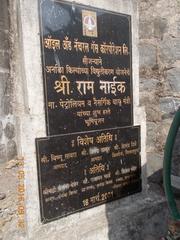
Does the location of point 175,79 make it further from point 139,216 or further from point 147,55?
point 139,216

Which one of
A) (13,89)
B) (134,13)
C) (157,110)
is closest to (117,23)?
(134,13)

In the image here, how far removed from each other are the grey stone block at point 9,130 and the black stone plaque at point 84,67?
25 centimetres

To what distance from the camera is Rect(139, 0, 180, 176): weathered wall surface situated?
2957mm

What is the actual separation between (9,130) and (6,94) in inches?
9.4

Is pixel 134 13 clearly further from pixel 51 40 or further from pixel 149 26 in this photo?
pixel 51 40

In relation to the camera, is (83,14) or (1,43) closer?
(1,43)

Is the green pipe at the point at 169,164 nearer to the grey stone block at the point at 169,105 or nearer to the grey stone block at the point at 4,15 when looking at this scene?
the grey stone block at the point at 169,105

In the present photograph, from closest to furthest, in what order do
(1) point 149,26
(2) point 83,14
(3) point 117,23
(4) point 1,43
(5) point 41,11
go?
(4) point 1,43, (5) point 41,11, (2) point 83,14, (3) point 117,23, (1) point 149,26

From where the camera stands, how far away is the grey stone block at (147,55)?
3.05m

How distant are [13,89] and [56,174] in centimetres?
67

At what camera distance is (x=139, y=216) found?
2.82 meters

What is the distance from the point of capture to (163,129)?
305cm

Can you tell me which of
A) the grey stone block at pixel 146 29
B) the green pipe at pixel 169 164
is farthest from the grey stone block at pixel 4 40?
the grey stone block at pixel 146 29

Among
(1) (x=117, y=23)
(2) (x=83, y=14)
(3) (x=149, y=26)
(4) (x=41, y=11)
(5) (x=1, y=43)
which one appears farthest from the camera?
(3) (x=149, y=26)
